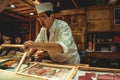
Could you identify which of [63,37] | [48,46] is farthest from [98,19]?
[48,46]

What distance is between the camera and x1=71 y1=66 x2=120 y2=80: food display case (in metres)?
1.90

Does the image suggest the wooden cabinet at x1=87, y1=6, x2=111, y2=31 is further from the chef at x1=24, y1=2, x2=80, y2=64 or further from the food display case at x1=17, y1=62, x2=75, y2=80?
the food display case at x1=17, y1=62, x2=75, y2=80

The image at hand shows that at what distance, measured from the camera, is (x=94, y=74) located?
202 cm

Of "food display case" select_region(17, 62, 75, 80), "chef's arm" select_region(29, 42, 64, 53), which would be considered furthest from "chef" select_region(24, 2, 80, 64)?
"food display case" select_region(17, 62, 75, 80)

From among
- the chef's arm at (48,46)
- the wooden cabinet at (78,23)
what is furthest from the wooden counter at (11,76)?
the wooden cabinet at (78,23)

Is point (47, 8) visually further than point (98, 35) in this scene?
No

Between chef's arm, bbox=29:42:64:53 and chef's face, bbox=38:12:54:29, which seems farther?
chef's face, bbox=38:12:54:29

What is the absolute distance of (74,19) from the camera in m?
7.71

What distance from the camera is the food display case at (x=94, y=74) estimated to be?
1.90 metres

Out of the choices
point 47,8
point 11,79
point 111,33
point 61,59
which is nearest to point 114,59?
point 111,33

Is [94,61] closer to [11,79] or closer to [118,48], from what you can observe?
[118,48]

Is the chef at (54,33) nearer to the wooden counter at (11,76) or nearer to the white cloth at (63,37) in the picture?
the white cloth at (63,37)

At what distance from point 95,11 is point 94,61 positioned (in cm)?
223

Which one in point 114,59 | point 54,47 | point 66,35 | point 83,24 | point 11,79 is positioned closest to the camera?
point 11,79
